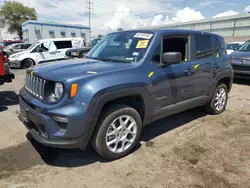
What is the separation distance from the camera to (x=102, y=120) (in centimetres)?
282

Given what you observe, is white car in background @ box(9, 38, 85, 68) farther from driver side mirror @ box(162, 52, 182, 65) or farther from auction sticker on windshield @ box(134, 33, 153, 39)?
driver side mirror @ box(162, 52, 182, 65)

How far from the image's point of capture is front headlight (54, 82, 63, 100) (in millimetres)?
2668

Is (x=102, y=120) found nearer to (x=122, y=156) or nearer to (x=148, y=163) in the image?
(x=122, y=156)

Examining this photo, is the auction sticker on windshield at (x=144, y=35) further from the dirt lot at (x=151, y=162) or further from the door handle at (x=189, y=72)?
the dirt lot at (x=151, y=162)

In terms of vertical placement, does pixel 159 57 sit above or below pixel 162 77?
above

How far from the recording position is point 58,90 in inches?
106

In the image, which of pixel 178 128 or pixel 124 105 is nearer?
pixel 124 105

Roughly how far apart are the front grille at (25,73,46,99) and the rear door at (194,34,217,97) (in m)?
2.68

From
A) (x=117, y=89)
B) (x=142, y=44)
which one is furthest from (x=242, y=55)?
(x=117, y=89)

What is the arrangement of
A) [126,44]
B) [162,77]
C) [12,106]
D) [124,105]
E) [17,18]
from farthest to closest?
[17,18] → [12,106] → [126,44] → [162,77] → [124,105]

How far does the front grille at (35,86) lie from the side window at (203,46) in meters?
2.83

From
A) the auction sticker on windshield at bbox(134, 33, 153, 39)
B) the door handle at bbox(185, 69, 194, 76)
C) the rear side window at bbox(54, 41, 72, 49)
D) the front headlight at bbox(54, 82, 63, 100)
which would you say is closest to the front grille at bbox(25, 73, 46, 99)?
the front headlight at bbox(54, 82, 63, 100)

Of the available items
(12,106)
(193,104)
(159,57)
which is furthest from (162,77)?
(12,106)

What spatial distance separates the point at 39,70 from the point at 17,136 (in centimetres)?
144
